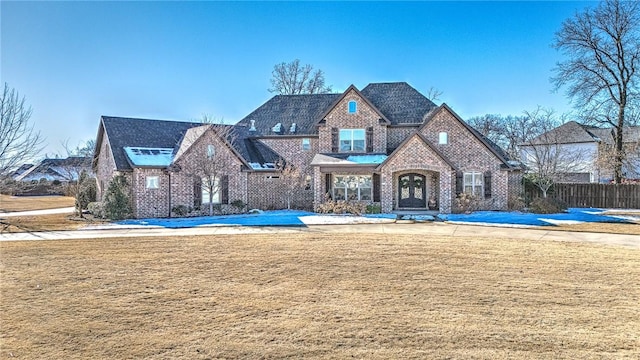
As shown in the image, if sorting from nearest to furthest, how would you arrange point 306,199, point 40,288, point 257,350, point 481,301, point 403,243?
point 257,350 < point 481,301 < point 40,288 < point 403,243 < point 306,199

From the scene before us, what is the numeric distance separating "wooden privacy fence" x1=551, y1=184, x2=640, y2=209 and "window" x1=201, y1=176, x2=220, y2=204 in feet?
76.7

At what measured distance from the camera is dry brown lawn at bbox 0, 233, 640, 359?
5695mm

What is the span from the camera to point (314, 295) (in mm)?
8078

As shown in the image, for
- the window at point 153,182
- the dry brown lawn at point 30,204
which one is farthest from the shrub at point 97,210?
the dry brown lawn at point 30,204

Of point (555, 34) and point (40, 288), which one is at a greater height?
point (555, 34)

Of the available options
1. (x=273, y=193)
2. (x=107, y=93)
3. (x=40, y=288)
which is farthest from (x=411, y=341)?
(x=107, y=93)

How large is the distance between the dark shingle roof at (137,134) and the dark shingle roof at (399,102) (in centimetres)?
1393

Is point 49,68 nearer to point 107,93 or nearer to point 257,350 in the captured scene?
point 107,93

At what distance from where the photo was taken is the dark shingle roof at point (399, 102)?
28.8 metres

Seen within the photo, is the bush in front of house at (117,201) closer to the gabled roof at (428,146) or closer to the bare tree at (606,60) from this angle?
the gabled roof at (428,146)

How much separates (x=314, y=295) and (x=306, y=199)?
20.1 meters

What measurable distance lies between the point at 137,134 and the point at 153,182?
433 cm

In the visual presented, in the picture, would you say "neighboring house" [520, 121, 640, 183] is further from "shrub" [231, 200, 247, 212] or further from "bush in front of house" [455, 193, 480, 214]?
"shrub" [231, 200, 247, 212]

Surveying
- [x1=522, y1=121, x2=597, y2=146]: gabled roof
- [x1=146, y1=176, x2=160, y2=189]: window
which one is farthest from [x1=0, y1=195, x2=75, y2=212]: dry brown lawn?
[x1=522, y1=121, x2=597, y2=146]: gabled roof
